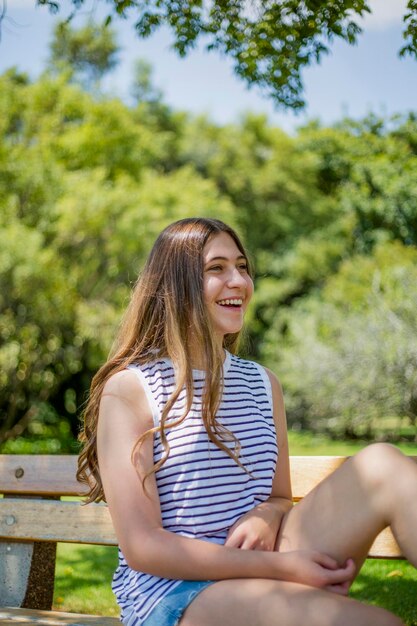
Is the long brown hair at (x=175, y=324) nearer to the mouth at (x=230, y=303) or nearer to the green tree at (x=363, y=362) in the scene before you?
the mouth at (x=230, y=303)

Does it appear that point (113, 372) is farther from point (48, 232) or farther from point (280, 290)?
point (280, 290)

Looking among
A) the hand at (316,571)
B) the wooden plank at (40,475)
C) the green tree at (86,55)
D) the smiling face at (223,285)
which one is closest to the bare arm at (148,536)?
the hand at (316,571)

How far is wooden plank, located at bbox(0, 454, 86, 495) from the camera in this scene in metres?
3.12

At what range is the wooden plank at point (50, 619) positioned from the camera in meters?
2.55

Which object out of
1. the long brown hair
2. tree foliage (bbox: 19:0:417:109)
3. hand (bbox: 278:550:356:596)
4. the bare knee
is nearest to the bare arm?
hand (bbox: 278:550:356:596)

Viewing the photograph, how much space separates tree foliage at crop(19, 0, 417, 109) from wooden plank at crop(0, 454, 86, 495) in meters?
1.90

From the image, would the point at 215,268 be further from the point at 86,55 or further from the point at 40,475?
the point at 86,55

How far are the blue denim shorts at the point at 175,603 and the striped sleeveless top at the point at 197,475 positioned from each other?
2cm

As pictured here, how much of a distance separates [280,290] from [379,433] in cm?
972

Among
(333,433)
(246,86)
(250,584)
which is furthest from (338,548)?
(333,433)

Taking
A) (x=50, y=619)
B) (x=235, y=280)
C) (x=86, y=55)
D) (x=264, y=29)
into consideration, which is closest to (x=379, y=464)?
(x=235, y=280)

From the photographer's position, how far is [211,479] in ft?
7.45

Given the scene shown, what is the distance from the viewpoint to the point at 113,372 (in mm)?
2391

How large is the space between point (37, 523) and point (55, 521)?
9cm
